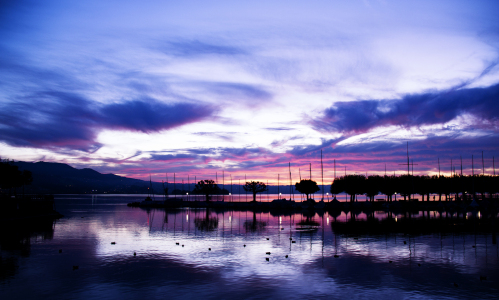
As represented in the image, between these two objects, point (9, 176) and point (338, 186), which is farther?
point (338, 186)

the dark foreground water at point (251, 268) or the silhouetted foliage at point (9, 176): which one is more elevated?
the silhouetted foliage at point (9, 176)

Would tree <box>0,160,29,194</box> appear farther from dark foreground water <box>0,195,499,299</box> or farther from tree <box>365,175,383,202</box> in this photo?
tree <box>365,175,383,202</box>

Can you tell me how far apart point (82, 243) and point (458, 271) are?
2559cm

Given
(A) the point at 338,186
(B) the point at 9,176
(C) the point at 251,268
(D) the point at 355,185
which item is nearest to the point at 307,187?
(A) the point at 338,186

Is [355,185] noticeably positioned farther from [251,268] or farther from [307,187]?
[251,268]

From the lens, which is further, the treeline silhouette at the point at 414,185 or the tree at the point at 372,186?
the tree at the point at 372,186

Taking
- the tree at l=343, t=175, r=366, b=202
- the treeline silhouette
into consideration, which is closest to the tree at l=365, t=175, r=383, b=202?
the treeline silhouette

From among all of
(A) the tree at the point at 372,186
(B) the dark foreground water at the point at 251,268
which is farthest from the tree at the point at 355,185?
(B) the dark foreground water at the point at 251,268

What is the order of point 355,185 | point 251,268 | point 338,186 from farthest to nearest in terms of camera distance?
1. point 338,186
2. point 355,185
3. point 251,268

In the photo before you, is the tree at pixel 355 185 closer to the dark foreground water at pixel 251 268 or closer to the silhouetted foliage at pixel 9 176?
the silhouetted foliage at pixel 9 176

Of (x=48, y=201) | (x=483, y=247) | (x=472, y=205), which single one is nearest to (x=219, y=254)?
(x=483, y=247)

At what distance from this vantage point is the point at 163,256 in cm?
2327

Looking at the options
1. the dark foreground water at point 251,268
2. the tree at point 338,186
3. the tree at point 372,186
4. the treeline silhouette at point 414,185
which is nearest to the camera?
the dark foreground water at point 251,268

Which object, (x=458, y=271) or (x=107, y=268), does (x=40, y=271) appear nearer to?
(x=107, y=268)
